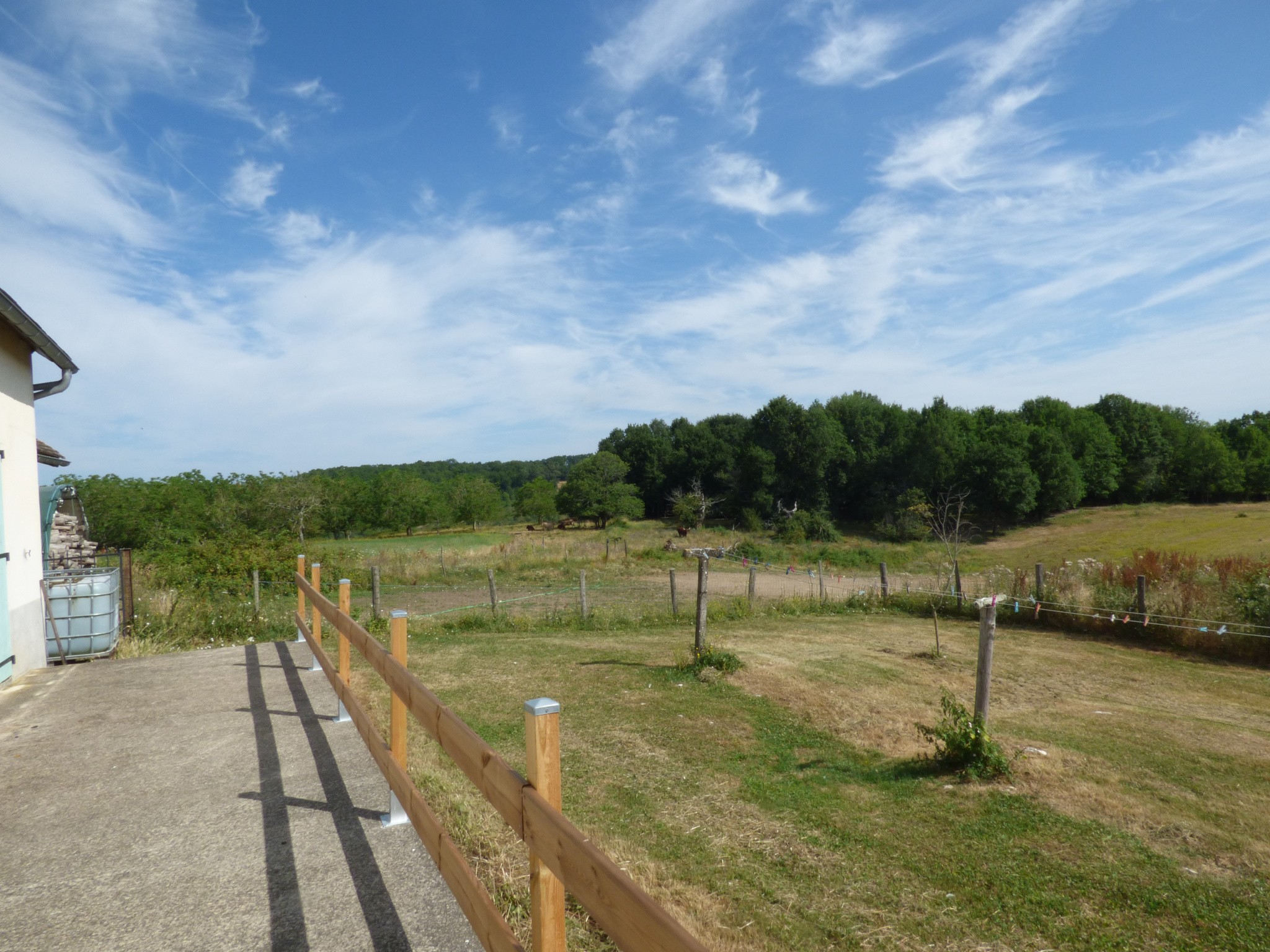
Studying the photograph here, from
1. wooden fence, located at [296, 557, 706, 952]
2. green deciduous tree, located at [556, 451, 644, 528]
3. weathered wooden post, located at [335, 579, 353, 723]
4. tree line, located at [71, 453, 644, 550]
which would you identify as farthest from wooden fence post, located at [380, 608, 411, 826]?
green deciduous tree, located at [556, 451, 644, 528]

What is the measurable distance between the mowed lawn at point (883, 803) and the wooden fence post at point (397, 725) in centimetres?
34

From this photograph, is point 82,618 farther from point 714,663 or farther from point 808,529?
point 808,529

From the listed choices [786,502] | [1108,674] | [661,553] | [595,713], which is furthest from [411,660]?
[786,502]

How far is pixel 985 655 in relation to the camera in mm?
6148

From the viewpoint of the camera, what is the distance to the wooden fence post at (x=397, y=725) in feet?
11.0

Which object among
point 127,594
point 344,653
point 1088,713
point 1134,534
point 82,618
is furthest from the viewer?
point 1134,534

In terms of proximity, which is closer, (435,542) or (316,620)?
(316,620)

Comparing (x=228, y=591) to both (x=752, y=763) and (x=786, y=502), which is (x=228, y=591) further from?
(x=786, y=502)

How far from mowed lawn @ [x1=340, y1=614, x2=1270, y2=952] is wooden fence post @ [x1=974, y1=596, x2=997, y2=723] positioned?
639 mm

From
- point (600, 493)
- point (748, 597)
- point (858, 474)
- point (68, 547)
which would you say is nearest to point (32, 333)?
point (68, 547)

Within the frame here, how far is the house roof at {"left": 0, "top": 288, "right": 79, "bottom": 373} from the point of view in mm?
6012

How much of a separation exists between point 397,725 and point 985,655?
519cm

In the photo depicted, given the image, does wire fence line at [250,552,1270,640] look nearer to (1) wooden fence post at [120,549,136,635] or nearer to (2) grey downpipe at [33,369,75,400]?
(1) wooden fence post at [120,549,136,635]

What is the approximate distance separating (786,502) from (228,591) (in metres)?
44.4
